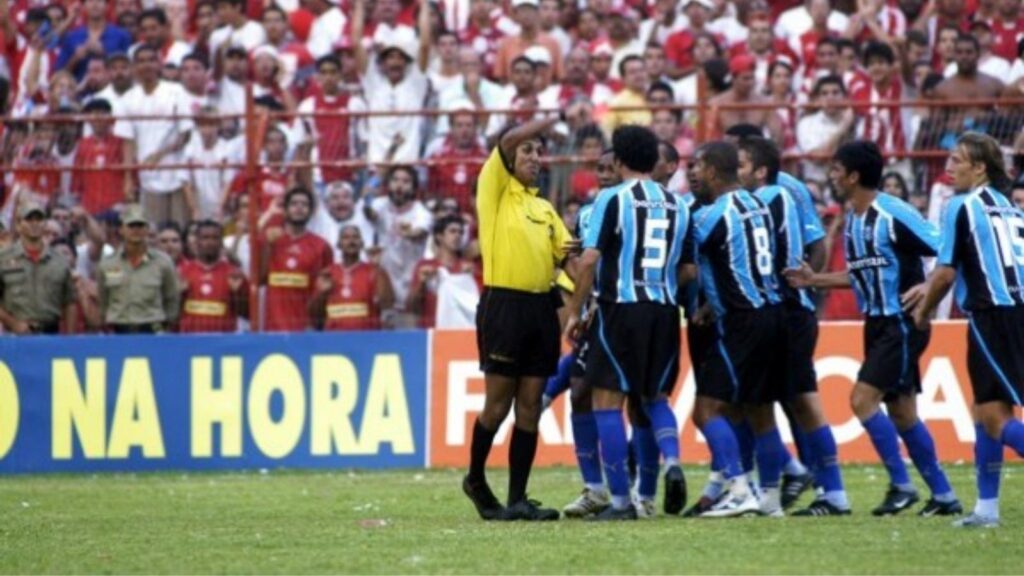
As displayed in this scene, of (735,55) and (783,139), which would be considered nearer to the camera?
(783,139)

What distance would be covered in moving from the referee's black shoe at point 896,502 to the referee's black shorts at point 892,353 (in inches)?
25.5

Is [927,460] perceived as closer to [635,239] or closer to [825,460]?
[825,460]

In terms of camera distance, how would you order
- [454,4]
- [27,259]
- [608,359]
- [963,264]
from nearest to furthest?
[963,264]
[608,359]
[27,259]
[454,4]

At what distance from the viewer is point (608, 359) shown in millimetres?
13180

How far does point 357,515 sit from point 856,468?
598cm

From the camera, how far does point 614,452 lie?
516 inches

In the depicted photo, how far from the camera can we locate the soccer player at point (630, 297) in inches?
517

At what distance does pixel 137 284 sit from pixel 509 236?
25.7ft

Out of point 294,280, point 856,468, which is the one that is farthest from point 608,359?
point 294,280

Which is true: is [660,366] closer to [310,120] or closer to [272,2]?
[310,120]

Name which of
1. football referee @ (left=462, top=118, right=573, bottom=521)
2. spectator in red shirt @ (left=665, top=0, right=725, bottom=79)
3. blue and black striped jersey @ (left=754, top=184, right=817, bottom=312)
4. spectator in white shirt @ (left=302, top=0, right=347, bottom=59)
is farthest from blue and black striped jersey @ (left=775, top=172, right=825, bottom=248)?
spectator in white shirt @ (left=302, top=0, right=347, bottom=59)

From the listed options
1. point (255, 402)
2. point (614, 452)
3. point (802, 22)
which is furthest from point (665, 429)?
point (802, 22)

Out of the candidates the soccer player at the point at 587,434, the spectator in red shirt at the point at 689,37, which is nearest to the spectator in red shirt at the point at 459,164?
the spectator in red shirt at the point at 689,37

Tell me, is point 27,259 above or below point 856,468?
above
